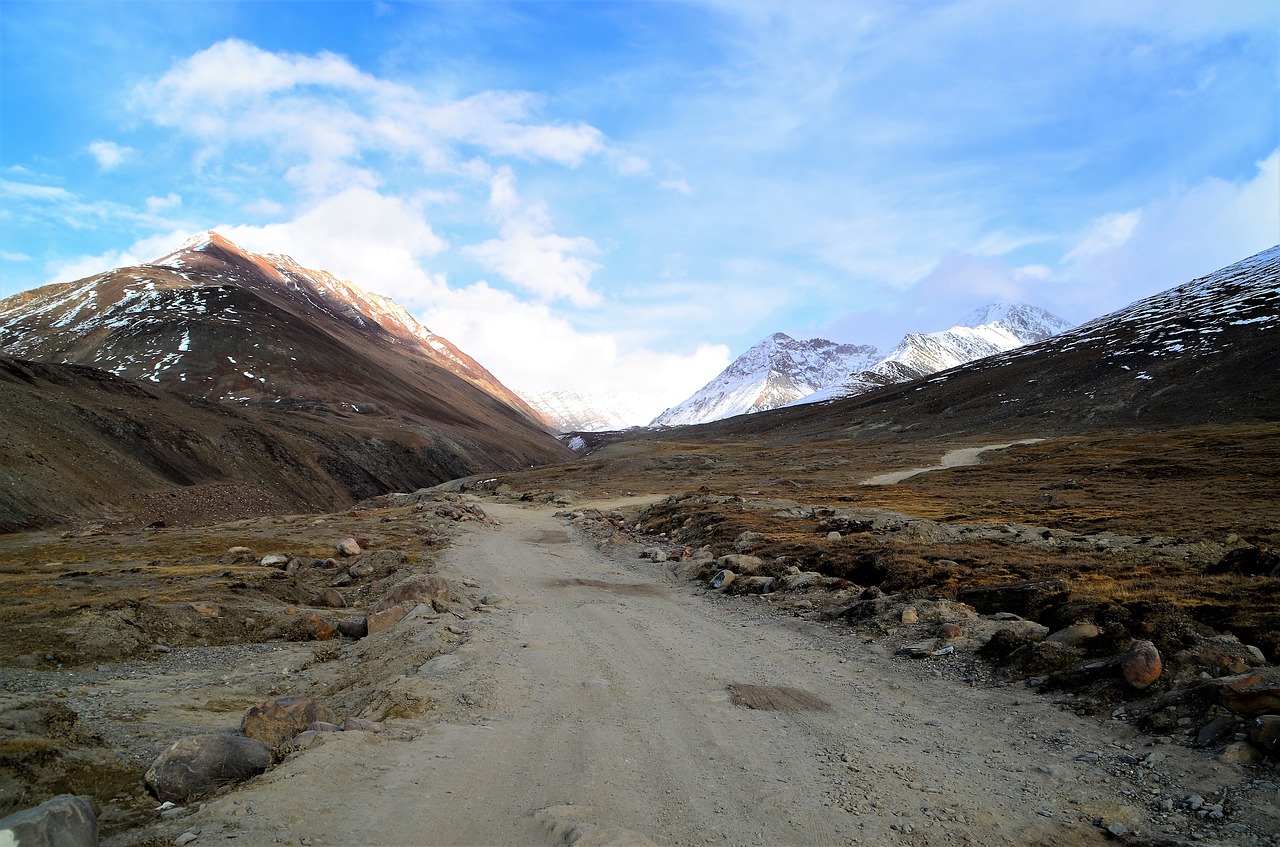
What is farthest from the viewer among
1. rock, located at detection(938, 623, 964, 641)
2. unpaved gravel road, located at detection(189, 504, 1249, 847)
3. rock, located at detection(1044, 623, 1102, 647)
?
rock, located at detection(938, 623, 964, 641)

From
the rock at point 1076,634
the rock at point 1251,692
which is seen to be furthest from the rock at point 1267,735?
the rock at point 1076,634

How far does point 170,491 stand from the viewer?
195 ft

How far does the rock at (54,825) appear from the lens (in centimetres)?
545

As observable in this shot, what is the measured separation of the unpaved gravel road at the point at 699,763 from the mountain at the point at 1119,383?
117m

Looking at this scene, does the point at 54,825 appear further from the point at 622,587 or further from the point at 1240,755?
the point at 622,587

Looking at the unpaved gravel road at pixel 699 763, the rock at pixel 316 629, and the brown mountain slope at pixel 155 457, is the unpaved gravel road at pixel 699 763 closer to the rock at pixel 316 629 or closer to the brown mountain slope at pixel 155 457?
the rock at pixel 316 629

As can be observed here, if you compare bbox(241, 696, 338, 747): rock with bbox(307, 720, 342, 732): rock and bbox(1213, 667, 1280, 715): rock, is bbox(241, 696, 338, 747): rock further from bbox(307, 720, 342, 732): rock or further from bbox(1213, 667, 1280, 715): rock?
bbox(1213, 667, 1280, 715): rock

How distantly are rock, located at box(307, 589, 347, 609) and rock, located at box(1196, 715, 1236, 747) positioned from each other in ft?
67.8

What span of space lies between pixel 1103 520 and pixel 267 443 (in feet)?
285

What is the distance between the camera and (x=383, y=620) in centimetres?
1620

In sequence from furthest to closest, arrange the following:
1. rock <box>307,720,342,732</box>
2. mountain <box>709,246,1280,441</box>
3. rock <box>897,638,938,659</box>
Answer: mountain <box>709,246,1280,441</box> → rock <box>897,638,938,659</box> → rock <box>307,720,342,732</box>

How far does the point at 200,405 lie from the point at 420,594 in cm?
8292

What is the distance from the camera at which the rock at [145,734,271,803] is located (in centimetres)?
748

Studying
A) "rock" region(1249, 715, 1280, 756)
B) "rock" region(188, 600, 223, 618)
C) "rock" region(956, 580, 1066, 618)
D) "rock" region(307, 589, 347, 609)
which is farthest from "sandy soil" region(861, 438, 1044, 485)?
"rock" region(188, 600, 223, 618)
